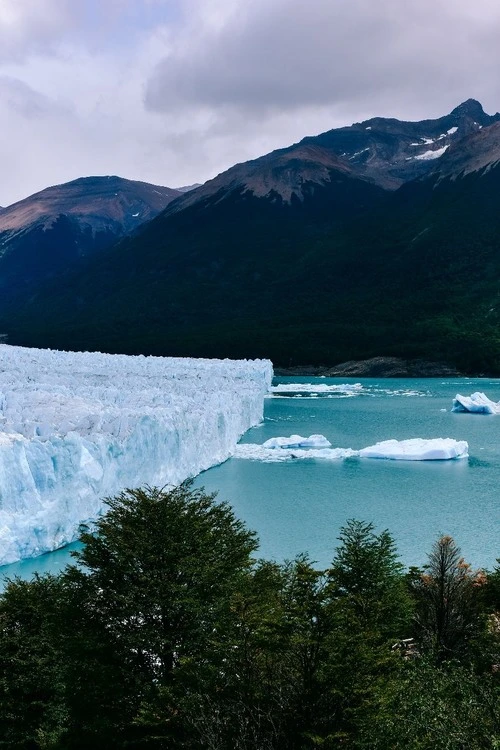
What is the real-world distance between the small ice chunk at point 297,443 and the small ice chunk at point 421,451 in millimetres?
2347

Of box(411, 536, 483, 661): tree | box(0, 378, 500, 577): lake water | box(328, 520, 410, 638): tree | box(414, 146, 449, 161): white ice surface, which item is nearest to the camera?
box(328, 520, 410, 638): tree

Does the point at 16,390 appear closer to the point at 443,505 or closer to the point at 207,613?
the point at 443,505

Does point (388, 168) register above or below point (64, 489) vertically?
above

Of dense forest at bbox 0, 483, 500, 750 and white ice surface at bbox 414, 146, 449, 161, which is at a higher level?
white ice surface at bbox 414, 146, 449, 161

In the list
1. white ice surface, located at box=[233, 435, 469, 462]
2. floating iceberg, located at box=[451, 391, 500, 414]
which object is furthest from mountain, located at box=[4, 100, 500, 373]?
white ice surface, located at box=[233, 435, 469, 462]

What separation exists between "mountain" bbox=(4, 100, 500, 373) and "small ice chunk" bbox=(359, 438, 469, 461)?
43021mm

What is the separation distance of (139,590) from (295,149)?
14437cm

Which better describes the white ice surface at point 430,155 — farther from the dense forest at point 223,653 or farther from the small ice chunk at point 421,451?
the dense forest at point 223,653

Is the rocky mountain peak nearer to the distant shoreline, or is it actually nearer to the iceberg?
the distant shoreline

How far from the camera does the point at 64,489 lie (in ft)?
62.0

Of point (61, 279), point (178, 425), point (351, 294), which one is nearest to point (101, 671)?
point (178, 425)

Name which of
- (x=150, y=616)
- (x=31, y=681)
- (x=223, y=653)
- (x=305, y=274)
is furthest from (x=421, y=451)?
(x=305, y=274)

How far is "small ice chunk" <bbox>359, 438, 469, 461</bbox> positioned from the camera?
102ft

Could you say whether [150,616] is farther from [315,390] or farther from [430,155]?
[430,155]
